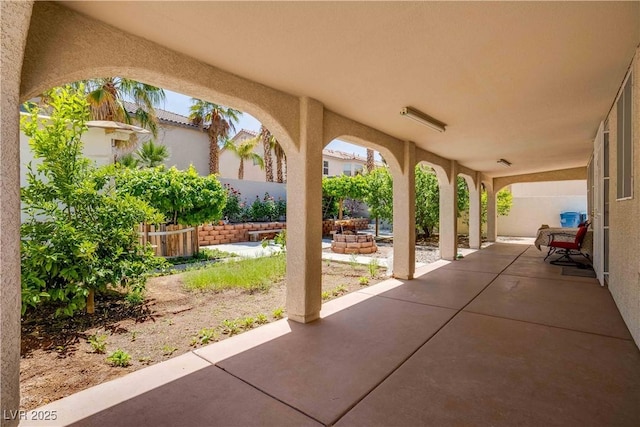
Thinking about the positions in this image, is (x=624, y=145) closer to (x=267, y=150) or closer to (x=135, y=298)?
(x=135, y=298)

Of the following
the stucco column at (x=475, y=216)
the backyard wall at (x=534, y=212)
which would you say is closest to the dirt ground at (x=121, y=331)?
the stucco column at (x=475, y=216)

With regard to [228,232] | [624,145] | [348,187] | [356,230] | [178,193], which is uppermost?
[348,187]

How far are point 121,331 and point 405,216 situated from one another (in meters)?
5.26

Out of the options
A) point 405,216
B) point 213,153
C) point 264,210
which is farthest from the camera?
point 213,153

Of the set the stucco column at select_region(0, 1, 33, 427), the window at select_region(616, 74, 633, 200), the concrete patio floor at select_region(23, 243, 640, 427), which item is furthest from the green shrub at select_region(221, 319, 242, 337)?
the window at select_region(616, 74, 633, 200)

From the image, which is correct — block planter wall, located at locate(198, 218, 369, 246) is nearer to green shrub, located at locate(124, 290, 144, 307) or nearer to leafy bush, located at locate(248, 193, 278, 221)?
leafy bush, located at locate(248, 193, 278, 221)

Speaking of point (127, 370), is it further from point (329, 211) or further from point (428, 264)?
point (329, 211)

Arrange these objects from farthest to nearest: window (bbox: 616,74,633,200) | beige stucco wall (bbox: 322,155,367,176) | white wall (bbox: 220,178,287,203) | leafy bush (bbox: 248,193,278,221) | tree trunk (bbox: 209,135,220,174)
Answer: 1. beige stucco wall (bbox: 322,155,367,176)
2. tree trunk (bbox: 209,135,220,174)
3. white wall (bbox: 220,178,287,203)
4. leafy bush (bbox: 248,193,278,221)
5. window (bbox: 616,74,633,200)

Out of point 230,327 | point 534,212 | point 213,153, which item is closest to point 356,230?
point 213,153

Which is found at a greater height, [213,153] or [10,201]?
[213,153]

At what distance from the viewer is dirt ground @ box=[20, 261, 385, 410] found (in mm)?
2900

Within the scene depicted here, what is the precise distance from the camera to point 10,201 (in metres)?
1.91

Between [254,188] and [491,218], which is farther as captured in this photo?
[254,188]

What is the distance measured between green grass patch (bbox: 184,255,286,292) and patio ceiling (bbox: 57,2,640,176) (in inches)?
139
